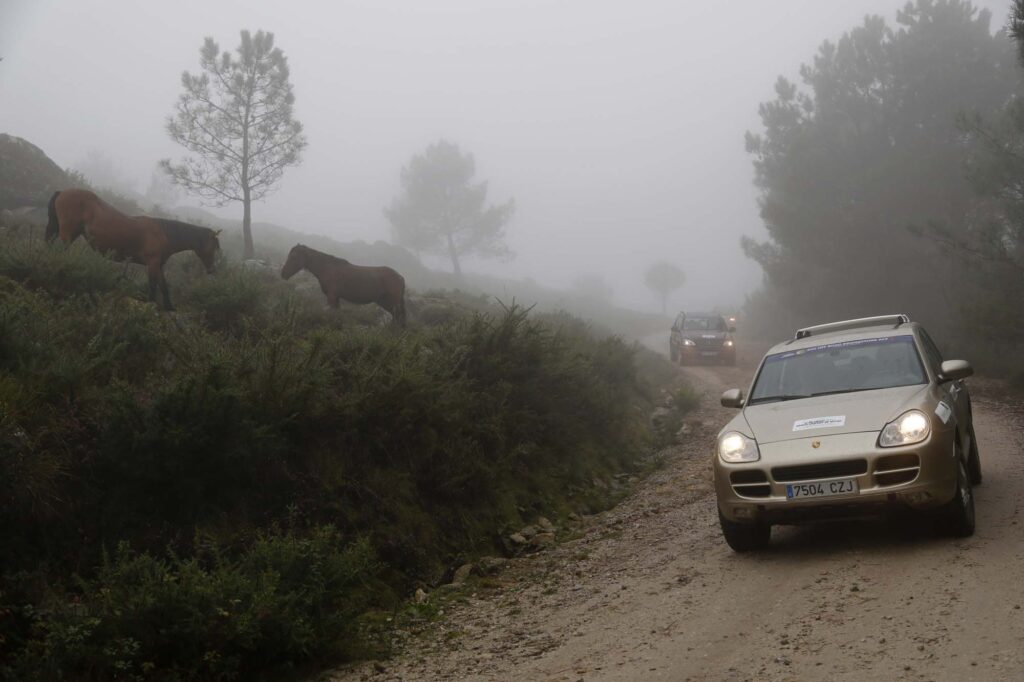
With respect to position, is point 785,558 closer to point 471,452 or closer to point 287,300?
point 471,452

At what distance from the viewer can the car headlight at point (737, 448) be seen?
21.4 ft

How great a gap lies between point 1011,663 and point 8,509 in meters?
6.32

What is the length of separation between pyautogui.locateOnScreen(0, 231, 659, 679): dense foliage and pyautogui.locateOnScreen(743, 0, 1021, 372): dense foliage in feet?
67.7

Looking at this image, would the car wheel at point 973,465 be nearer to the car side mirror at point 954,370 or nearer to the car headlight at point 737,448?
the car side mirror at point 954,370

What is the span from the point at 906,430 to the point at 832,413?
62cm

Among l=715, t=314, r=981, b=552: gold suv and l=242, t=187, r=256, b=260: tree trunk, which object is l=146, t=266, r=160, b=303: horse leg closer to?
l=715, t=314, r=981, b=552: gold suv

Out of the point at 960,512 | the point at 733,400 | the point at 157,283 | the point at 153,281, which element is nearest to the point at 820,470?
the point at 960,512

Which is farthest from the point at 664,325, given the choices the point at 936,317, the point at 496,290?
the point at 936,317

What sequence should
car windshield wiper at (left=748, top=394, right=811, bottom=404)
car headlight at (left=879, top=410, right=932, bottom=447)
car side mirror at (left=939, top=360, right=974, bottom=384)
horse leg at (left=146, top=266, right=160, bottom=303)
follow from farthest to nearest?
horse leg at (left=146, top=266, right=160, bottom=303), car windshield wiper at (left=748, top=394, right=811, bottom=404), car side mirror at (left=939, top=360, right=974, bottom=384), car headlight at (left=879, top=410, right=932, bottom=447)

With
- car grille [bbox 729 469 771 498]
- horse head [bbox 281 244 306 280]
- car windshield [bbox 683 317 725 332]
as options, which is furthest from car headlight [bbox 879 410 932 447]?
car windshield [bbox 683 317 725 332]

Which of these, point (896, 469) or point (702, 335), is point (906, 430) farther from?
point (702, 335)

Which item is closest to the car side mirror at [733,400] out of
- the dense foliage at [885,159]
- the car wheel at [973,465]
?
the car wheel at [973,465]

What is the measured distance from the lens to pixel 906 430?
6.17 metres

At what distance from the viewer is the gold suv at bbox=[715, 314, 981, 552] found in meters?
6.04
